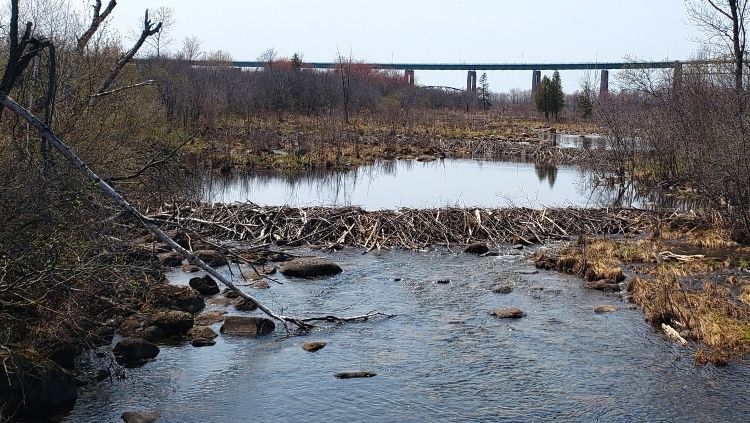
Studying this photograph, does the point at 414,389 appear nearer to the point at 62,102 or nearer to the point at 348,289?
the point at 348,289

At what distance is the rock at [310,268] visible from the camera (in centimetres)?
1898

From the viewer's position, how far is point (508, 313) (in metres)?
15.6

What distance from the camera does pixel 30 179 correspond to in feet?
35.2

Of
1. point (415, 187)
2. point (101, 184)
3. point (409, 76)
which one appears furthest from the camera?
point (409, 76)

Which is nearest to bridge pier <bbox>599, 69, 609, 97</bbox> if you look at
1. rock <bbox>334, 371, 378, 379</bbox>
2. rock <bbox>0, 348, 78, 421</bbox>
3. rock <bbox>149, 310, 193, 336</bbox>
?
rock <bbox>149, 310, 193, 336</bbox>

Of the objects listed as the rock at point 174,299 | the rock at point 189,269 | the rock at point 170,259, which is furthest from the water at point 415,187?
the rock at point 174,299

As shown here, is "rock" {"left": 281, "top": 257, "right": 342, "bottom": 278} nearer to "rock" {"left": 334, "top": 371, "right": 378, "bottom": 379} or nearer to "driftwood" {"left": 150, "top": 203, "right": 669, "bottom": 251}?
"driftwood" {"left": 150, "top": 203, "right": 669, "bottom": 251}

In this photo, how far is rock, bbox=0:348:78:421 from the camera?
10008 mm

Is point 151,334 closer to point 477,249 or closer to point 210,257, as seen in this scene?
point 210,257

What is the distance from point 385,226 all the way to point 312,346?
10335mm

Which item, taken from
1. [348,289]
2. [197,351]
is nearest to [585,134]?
[348,289]

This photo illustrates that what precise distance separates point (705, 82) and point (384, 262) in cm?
1605

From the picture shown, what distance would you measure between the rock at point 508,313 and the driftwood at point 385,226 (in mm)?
6902

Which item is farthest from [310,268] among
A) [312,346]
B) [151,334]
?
[151,334]
